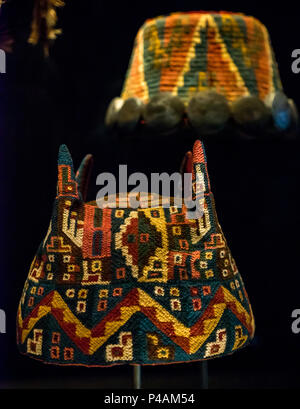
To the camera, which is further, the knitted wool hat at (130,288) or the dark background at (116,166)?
the dark background at (116,166)

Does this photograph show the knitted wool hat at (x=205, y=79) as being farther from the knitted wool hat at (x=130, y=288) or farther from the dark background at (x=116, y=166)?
the knitted wool hat at (x=130, y=288)

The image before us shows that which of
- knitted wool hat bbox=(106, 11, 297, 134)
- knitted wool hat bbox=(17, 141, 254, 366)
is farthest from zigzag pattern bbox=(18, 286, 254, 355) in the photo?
knitted wool hat bbox=(106, 11, 297, 134)

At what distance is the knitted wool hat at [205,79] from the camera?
71.4 inches

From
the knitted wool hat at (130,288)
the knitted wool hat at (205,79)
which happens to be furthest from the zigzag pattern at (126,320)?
the knitted wool hat at (205,79)

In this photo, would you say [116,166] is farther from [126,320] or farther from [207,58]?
[126,320]

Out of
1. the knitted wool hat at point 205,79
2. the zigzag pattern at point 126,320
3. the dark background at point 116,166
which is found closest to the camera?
the zigzag pattern at point 126,320

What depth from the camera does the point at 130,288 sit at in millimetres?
1331

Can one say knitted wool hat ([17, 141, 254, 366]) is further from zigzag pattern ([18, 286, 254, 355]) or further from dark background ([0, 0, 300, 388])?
dark background ([0, 0, 300, 388])

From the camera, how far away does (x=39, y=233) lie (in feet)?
6.91

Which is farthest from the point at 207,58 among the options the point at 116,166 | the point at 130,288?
the point at 130,288

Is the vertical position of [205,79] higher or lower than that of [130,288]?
higher

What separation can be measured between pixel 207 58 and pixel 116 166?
0.47 m

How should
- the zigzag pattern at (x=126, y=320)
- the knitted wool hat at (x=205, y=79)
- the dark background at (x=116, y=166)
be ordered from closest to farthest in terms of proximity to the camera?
the zigzag pattern at (x=126, y=320) < the knitted wool hat at (x=205, y=79) < the dark background at (x=116, y=166)
